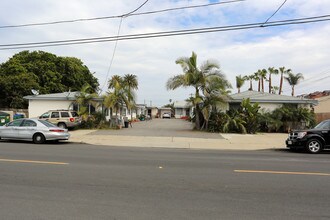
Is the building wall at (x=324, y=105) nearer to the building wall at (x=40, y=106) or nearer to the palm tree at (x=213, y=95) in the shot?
the palm tree at (x=213, y=95)

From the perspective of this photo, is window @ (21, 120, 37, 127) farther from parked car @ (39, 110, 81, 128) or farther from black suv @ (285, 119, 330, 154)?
black suv @ (285, 119, 330, 154)

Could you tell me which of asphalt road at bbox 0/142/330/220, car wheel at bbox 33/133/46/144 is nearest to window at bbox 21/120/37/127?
car wheel at bbox 33/133/46/144

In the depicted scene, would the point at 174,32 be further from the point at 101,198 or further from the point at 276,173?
the point at 101,198

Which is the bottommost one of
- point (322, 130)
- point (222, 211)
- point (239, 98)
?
point (222, 211)

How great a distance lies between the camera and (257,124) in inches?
996

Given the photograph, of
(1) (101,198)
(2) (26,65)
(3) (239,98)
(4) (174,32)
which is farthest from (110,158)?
(2) (26,65)

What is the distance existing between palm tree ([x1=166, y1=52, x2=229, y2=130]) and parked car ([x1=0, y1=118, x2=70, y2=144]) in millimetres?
11786

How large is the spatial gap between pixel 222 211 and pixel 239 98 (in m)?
24.3

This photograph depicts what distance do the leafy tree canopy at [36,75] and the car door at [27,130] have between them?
2540 centimetres

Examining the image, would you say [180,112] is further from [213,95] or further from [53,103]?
[213,95]

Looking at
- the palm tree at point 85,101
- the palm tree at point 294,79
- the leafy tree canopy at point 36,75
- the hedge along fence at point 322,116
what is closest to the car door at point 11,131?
the palm tree at point 85,101

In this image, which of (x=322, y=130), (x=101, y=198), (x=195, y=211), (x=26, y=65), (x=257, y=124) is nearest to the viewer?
(x=195, y=211)

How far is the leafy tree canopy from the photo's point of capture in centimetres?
4066

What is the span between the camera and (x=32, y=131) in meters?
17.0
